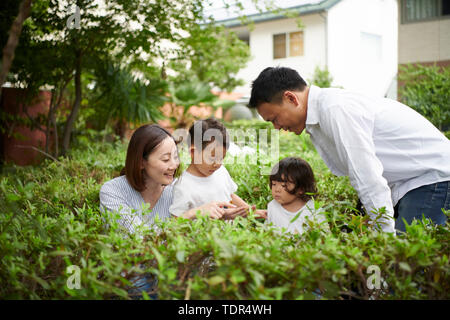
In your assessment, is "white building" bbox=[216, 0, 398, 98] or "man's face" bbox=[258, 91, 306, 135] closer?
"man's face" bbox=[258, 91, 306, 135]

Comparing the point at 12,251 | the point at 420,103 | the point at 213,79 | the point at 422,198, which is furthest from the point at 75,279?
the point at 213,79

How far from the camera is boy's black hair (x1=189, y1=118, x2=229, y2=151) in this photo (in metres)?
2.91

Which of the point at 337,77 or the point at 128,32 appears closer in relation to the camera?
the point at 128,32

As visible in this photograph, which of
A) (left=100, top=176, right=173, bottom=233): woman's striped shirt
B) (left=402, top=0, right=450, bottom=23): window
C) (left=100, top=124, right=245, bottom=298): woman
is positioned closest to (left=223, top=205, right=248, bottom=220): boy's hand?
(left=100, top=124, right=245, bottom=298): woman

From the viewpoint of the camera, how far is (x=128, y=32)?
600 cm

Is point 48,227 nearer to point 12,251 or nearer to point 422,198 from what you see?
point 12,251

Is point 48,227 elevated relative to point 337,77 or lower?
lower

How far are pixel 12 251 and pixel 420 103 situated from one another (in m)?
8.35

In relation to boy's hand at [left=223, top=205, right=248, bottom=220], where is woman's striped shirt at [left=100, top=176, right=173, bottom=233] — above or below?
above

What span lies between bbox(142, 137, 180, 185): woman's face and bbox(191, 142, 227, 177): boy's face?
26cm

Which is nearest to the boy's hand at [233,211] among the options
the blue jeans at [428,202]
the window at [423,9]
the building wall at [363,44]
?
the blue jeans at [428,202]

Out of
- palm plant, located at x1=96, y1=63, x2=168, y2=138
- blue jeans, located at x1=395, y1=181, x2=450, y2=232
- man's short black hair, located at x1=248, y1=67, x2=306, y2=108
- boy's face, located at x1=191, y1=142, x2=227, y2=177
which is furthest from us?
palm plant, located at x1=96, y1=63, x2=168, y2=138

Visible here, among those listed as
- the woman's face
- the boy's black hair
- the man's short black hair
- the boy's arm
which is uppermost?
the man's short black hair

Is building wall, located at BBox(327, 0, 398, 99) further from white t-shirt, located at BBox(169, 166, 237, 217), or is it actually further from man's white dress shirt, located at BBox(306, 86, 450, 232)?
man's white dress shirt, located at BBox(306, 86, 450, 232)
